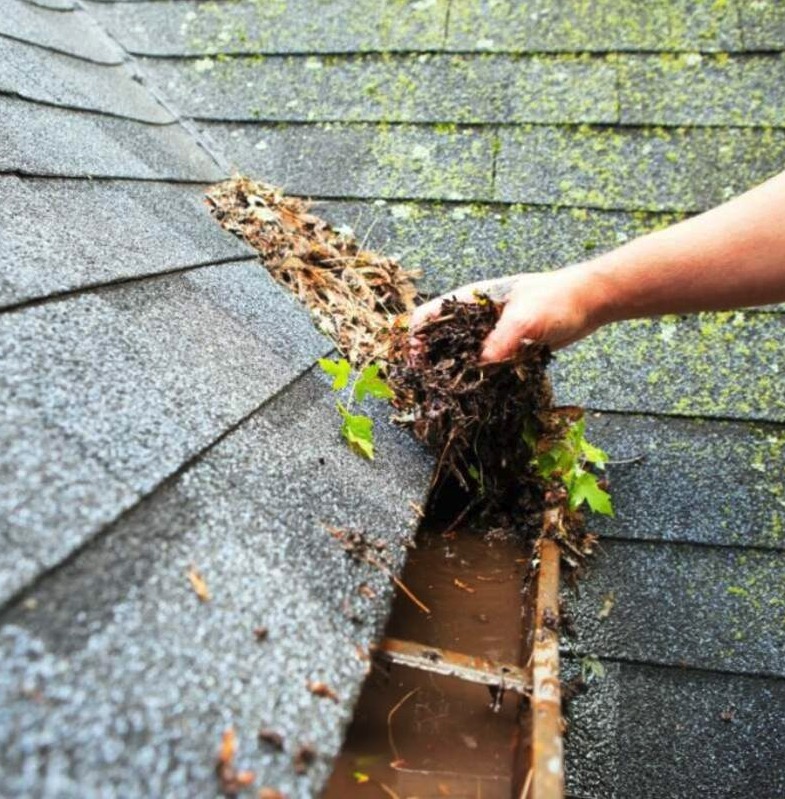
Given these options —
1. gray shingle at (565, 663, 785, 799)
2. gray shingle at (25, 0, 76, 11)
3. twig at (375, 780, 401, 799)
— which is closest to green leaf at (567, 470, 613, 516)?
gray shingle at (565, 663, 785, 799)

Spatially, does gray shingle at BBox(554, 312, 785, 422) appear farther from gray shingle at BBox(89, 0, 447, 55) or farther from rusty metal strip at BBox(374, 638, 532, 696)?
gray shingle at BBox(89, 0, 447, 55)

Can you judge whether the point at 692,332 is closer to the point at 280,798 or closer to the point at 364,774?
the point at 364,774

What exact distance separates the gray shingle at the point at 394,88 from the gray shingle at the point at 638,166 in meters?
0.11

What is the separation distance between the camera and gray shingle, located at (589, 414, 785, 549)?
1.75m

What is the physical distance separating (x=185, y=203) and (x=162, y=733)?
1.58 metres

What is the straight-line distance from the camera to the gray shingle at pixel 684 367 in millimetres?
1900

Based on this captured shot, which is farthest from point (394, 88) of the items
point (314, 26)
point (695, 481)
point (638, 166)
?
point (695, 481)

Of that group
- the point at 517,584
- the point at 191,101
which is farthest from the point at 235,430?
the point at 191,101

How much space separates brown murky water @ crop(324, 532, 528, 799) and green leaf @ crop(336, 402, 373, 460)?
0.27 metres

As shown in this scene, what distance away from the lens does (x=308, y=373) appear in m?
1.54

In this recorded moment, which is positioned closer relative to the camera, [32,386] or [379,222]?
[32,386]

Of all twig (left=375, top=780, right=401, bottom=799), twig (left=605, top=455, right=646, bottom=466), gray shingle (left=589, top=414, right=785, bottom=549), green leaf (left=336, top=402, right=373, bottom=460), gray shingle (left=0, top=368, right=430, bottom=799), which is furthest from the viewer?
twig (left=605, top=455, right=646, bottom=466)

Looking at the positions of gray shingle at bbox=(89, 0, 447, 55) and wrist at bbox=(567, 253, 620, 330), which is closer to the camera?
wrist at bbox=(567, 253, 620, 330)

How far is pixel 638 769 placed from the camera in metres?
1.57
